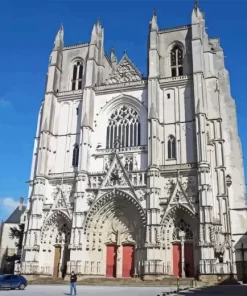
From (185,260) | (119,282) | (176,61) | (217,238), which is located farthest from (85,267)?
(176,61)

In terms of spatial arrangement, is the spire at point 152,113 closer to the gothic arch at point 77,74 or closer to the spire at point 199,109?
the spire at point 199,109

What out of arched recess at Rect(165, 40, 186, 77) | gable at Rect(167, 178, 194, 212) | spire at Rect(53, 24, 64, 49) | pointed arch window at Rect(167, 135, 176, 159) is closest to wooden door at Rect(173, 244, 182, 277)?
gable at Rect(167, 178, 194, 212)

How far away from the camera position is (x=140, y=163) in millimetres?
34938

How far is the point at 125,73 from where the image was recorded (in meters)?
40.9

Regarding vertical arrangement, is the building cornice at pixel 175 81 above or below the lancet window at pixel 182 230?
above

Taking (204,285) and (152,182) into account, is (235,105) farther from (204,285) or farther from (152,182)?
(204,285)

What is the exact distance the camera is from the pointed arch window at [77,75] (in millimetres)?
42031

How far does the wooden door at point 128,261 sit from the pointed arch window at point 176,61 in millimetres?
18819

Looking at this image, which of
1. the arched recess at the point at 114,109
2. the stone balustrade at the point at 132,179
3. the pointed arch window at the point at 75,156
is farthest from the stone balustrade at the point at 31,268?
the arched recess at the point at 114,109

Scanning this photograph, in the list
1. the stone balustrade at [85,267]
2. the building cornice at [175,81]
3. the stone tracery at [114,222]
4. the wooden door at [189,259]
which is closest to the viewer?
the wooden door at [189,259]

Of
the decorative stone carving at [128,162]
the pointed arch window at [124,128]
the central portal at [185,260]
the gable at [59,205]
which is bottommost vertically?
the central portal at [185,260]

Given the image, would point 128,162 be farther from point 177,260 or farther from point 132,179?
point 177,260

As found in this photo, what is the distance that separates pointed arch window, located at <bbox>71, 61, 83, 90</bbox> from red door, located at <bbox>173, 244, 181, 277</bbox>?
834 inches

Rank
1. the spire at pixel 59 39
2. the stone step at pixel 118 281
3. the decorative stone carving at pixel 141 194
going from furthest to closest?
the spire at pixel 59 39 < the decorative stone carving at pixel 141 194 < the stone step at pixel 118 281
